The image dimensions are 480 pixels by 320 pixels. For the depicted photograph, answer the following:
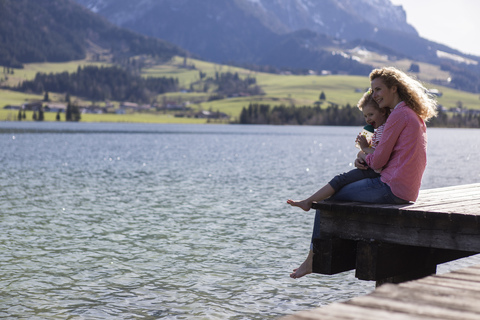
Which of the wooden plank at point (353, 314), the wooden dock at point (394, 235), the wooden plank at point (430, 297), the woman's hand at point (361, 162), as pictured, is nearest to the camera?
the wooden plank at point (353, 314)

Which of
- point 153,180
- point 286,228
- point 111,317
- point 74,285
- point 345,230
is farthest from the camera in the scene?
point 153,180

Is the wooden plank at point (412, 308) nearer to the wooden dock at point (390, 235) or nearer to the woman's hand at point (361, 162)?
the wooden dock at point (390, 235)

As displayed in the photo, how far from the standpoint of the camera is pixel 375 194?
10594mm

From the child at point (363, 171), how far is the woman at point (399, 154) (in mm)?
155

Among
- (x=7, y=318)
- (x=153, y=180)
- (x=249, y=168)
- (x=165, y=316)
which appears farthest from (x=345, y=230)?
(x=249, y=168)

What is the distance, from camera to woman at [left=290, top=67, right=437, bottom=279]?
34.5 ft

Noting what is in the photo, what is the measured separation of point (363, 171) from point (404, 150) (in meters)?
0.89

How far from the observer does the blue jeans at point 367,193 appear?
1055 centimetres

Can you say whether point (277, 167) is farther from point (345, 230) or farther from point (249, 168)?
point (345, 230)

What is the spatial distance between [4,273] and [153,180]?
30.2 m

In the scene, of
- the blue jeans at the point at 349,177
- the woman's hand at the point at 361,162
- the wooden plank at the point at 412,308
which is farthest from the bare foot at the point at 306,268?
the wooden plank at the point at 412,308

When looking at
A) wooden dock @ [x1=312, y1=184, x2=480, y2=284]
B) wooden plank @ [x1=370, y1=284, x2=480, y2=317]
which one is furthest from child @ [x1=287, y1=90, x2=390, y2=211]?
wooden plank @ [x1=370, y1=284, x2=480, y2=317]

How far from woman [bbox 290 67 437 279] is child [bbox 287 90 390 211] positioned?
0.15 m

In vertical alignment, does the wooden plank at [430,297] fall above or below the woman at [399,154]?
below
